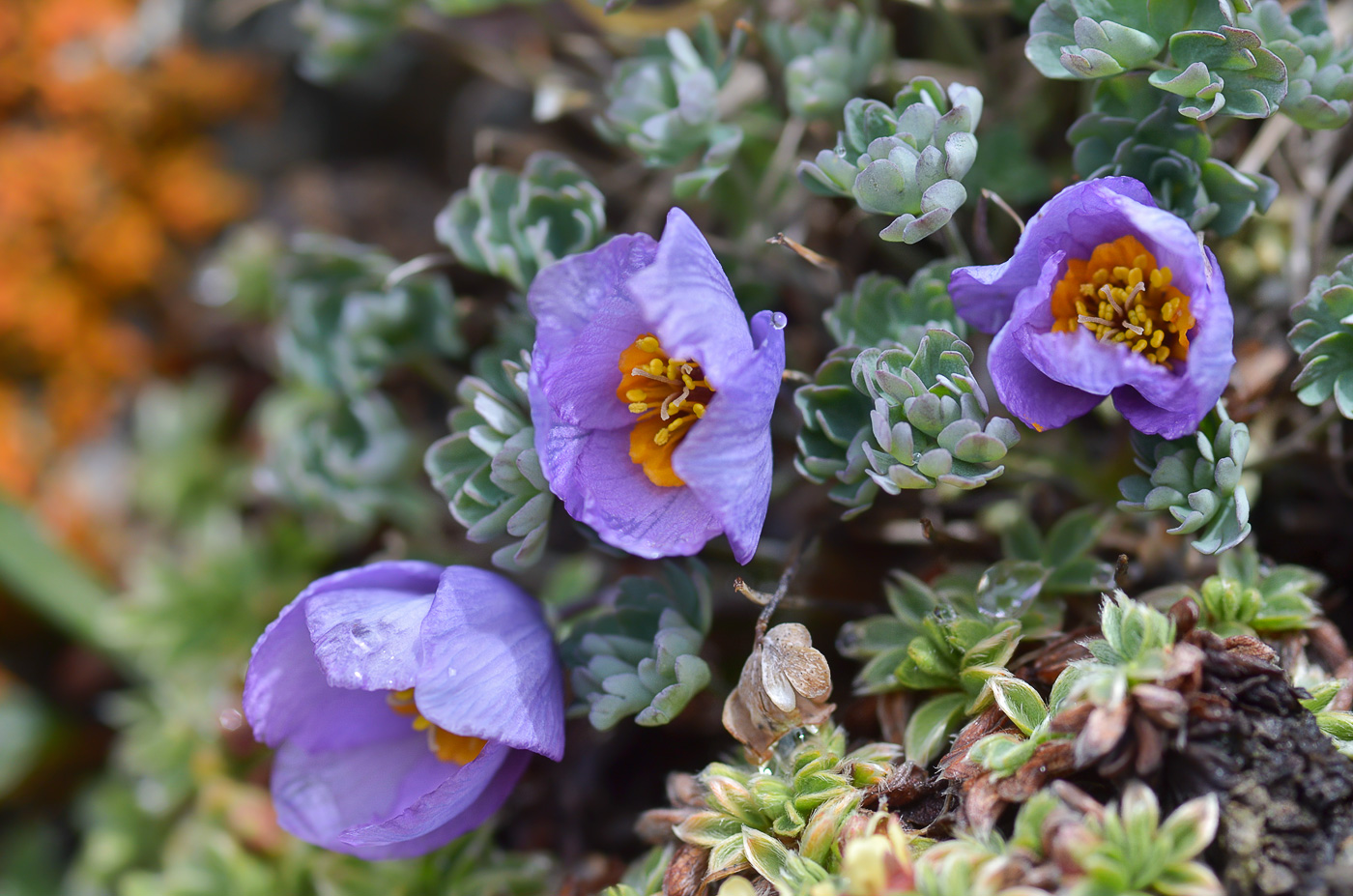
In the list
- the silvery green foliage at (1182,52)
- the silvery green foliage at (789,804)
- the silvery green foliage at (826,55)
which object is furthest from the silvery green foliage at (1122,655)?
the silvery green foliage at (826,55)

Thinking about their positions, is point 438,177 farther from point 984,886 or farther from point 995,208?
point 984,886

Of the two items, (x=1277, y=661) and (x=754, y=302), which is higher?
(x=754, y=302)

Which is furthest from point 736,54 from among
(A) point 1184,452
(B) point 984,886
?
(B) point 984,886

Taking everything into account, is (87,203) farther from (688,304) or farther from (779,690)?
(779,690)

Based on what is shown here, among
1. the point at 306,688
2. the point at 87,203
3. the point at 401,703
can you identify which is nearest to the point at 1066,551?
the point at 401,703

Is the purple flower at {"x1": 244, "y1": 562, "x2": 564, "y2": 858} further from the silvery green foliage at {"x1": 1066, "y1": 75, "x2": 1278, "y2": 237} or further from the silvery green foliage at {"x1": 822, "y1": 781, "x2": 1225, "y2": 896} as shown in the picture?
the silvery green foliage at {"x1": 1066, "y1": 75, "x2": 1278, "y2": 237}
